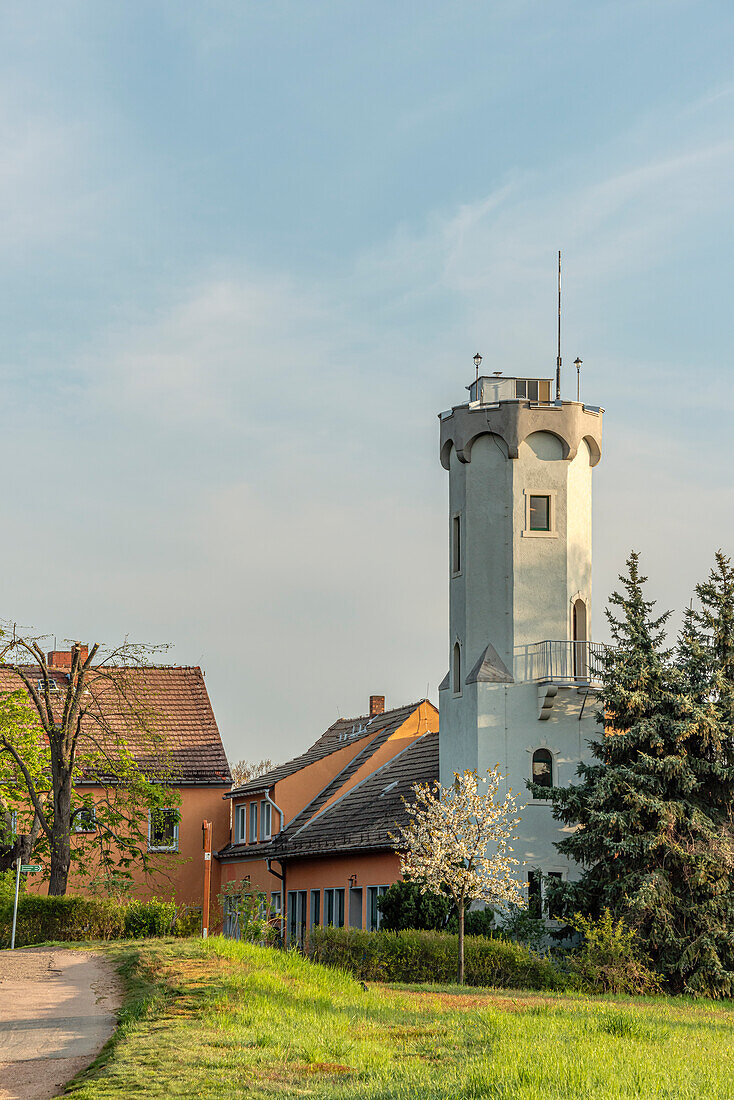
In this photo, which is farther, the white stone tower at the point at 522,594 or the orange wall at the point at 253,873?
the orange wall at the point at 253,873

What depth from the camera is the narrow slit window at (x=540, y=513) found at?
33.7 metres

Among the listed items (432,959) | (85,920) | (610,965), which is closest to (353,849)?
(85,920)

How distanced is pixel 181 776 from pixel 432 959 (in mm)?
20982

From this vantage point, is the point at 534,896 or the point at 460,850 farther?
the point at 534,896

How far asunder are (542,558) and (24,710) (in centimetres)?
1521

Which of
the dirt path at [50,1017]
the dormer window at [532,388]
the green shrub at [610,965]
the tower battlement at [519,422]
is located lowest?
the green shrub at [610,965]

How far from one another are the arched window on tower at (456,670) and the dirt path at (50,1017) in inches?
548

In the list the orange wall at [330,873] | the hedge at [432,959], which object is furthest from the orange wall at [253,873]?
the hedge at [432,959]

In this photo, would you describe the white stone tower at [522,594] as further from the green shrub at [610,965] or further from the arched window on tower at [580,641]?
the green shrub at [610,965]

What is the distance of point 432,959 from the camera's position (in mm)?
23828

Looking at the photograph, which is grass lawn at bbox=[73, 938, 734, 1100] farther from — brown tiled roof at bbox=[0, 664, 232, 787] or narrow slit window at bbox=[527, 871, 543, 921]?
brown tiled roof at bbox=[0, 664, 232, 787]

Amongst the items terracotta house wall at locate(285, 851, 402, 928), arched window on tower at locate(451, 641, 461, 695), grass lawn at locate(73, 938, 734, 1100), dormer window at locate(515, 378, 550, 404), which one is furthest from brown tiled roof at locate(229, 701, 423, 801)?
grass lawn at locate(73, 938, 734, 1100)

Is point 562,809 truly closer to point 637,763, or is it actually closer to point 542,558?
point 637,763

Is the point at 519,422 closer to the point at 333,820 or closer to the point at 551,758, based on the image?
the point at 551,758
